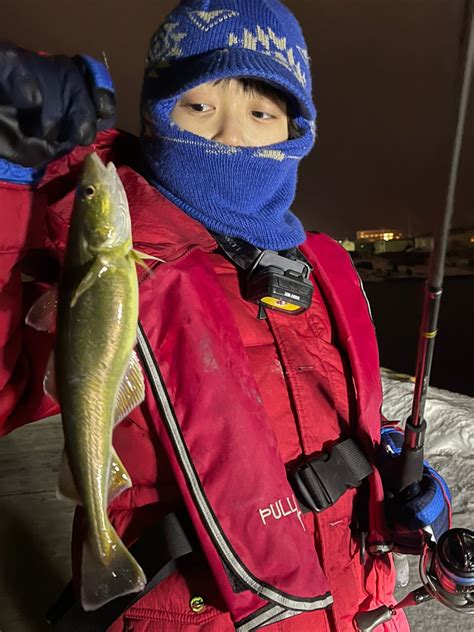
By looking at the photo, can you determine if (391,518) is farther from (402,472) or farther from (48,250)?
(48,250)

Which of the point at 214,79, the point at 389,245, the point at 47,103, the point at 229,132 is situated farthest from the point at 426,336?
the point at 389,245

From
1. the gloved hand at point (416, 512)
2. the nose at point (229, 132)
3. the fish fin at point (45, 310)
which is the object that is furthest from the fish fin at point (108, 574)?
the nose at point (229, 132)

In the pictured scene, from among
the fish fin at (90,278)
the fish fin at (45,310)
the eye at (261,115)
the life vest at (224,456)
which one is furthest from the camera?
the eye at (261,115)

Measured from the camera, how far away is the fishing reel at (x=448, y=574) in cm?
144

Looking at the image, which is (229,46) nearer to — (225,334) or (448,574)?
(225,334)

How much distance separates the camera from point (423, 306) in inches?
60.9

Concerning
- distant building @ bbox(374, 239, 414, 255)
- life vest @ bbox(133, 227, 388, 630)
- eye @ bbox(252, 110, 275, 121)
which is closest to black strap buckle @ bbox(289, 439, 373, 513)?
life vest @ bbox(133, 227, 388, 630)

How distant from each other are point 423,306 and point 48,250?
111 centimetres

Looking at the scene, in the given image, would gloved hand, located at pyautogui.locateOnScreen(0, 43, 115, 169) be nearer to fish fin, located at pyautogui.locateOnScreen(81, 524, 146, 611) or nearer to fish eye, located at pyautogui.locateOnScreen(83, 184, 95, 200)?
fish eye, located at pyautogui.locateOnScreen(83, 184, 95, 200)

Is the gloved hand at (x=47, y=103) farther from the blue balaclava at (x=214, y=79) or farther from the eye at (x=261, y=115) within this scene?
the eye at (x=261, y=115)

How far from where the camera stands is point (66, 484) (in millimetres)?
1020

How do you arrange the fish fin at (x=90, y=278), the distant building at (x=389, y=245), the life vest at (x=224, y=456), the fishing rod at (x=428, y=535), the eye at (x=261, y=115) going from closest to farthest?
1. the fish fin at (x=90, y=278)
2. the life vest at (x=224, y=456)
3. the fishing rod at (x=428, y=535)
4. the eye at (x=261, y=115)
5. the distant building at (x=389, y=245)

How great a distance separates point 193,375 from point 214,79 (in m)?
0.89

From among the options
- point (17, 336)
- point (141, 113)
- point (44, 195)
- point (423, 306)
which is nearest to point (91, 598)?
point (17, 336)
